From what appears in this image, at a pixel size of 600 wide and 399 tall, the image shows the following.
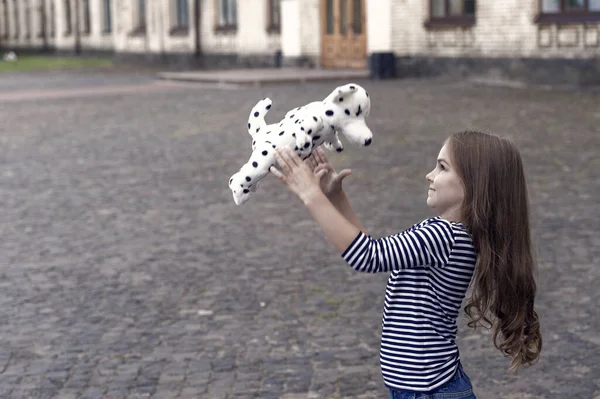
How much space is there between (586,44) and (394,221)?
43.6 feet

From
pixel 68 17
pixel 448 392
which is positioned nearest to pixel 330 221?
pixel 448 392

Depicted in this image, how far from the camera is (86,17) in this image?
50.4 meters

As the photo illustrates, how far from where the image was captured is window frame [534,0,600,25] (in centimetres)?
2064

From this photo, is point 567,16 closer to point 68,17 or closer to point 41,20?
point 68,17

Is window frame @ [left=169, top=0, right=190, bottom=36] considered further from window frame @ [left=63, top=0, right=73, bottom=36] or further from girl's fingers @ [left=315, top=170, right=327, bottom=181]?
girl's fingers @ [left=315, top=170, right=327, bottom=181]

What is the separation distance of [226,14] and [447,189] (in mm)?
33555

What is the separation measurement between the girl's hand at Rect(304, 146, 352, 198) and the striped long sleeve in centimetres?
24

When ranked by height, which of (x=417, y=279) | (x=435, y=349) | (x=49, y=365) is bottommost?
(x=49, y=365)

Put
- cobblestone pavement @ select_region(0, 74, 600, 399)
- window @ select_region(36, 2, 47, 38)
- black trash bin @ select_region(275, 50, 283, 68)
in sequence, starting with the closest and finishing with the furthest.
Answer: cobblestone pavement @ select_region(0, 74, 600, 399) → black trash bin @ select_region(275, 50, 283, 68) → window @ select_region(36, 2, 47, 38)

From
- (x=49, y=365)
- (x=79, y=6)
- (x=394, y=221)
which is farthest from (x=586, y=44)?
(x=79, y=6)

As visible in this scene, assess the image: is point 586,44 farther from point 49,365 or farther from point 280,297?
point 49,365

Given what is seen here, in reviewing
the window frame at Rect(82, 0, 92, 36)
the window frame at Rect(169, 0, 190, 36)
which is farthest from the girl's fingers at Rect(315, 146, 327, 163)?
the window frame at Rect(82, 0, 92, 36)

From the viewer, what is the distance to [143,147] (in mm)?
13906

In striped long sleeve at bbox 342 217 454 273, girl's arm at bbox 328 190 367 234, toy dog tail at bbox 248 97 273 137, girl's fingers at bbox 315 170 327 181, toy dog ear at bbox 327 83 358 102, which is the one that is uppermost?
toy dog ear at bbox 327 83 358 102
